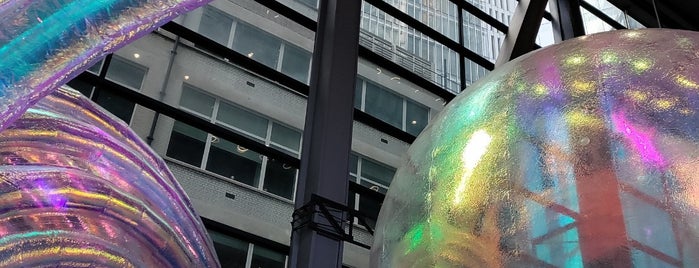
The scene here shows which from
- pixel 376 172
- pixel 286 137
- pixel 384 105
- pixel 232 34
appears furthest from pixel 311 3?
pixel 376 172

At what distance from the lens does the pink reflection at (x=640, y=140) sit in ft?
4.00

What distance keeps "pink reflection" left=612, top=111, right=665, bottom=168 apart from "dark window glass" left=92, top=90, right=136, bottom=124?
21.5 feet

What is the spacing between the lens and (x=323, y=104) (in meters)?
7.05

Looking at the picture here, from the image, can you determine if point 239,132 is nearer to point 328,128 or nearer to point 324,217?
point 328,128

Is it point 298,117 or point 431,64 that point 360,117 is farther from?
point 431,64

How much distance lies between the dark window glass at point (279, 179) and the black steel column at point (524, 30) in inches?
145

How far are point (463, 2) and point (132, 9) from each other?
10065mm

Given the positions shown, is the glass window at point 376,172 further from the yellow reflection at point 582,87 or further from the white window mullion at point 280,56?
the yellow reflection at point 582,87

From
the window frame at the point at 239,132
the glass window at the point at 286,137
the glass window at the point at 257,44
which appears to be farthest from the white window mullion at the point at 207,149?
the glass window at the point at 257,44

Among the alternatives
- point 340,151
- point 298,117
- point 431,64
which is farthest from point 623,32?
point 431,64

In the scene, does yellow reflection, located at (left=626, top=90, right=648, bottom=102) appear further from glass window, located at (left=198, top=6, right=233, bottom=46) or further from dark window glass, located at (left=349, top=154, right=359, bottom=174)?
dark window glass, located at (left=349, top=154, right=359, bottom=174)

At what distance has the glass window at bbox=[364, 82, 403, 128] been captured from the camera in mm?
9211

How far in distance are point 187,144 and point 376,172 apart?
2614 millimetres

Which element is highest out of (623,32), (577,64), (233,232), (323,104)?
(323,104)
